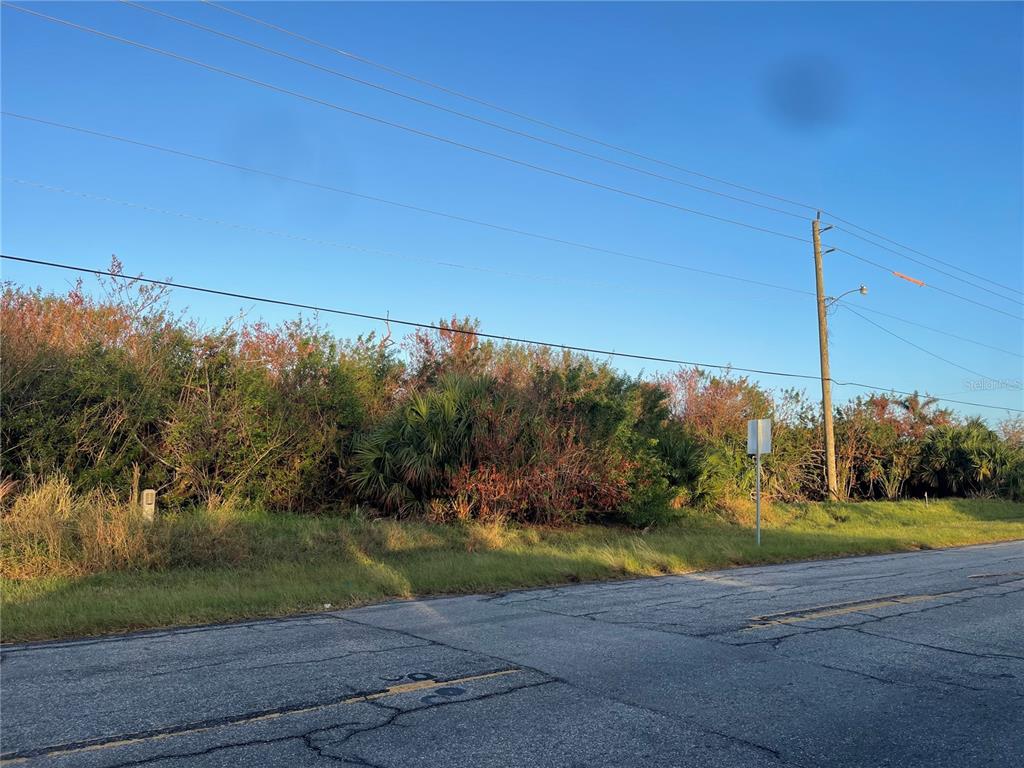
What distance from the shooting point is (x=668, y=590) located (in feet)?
37.1

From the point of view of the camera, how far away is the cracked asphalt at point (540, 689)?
466 cm

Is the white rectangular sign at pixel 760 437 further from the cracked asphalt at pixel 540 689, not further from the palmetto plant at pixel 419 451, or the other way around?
the cracked asphalt at pixel 540 689

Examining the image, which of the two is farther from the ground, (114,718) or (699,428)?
(699,428)

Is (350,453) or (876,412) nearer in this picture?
(350,453)

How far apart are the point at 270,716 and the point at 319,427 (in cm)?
1379

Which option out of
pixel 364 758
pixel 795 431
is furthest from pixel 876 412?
pixel 364 758

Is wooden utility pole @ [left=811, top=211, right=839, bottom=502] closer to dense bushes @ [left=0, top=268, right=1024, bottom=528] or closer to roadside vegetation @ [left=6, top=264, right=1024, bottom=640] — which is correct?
roadside vegetation @ [left=6, top=264, right=1024, bottom=640]

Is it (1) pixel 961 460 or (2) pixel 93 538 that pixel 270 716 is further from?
(1) pixel 961 460

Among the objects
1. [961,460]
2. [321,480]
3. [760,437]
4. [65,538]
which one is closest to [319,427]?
[321,480]

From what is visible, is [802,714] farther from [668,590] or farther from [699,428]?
[699,428]

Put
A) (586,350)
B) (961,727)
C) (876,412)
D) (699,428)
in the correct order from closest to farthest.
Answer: (961,727), (586,350), (699,428), (876,412)

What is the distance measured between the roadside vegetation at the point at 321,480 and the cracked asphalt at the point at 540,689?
91.3 inches

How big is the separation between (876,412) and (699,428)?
44.2 feet

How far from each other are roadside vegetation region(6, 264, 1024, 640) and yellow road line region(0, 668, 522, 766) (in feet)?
13.1
